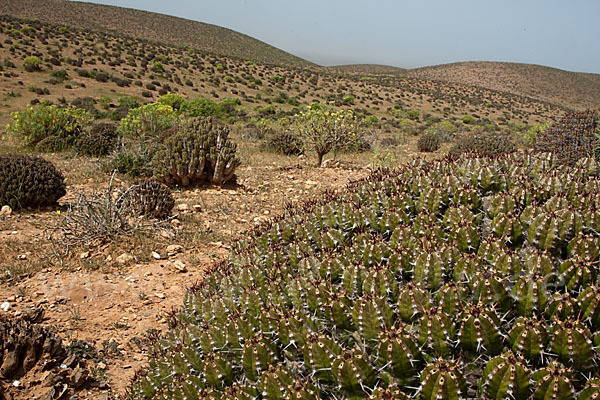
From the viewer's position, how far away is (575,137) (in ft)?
27.5

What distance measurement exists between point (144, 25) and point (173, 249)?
6631 centimetres

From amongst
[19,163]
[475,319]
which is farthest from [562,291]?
[19,163]

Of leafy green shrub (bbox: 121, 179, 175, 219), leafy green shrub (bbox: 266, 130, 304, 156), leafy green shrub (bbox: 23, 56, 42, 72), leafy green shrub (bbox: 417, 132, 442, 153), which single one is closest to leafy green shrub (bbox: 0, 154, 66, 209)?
leafy green shrub (bbox: 121, 179, 175, 219)

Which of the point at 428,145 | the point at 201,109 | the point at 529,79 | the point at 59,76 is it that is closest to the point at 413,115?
the point at 201,109

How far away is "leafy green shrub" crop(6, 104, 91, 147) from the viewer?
1173 cm

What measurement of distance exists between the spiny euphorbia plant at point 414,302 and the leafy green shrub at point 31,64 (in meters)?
34.6

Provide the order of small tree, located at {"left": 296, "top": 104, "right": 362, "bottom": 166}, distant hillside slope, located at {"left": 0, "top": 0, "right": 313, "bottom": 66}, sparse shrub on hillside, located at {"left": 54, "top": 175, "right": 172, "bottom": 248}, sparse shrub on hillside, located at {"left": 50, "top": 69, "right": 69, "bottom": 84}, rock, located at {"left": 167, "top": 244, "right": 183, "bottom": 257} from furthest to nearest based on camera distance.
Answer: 1. distant hillside slope, located at {"left": 0, "top": 0, "right": 313, "bottom": 66}
2. sparse shrub on hillside, located at {"left": 50, "top": 69, "right": 69, "bottom": 84}
3. small tree, located at {"left": 296, "top": 104, "right": 362, "bottom": 166}
4. rock, located at {"left": 167, "top": 244, "right": 183, "bottom": 257}
5. sparse shrub on hillside, located at {"left": 54, "top": 175, "right": 172, "bottom": 248}

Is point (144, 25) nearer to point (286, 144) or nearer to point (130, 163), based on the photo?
point (286, 144)

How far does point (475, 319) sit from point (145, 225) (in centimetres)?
505

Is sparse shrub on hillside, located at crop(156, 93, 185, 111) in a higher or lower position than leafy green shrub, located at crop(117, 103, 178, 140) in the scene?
higher

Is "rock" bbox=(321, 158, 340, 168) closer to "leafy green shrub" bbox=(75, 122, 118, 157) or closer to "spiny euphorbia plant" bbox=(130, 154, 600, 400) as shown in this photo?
"leafy green shrub" bbox=(75, 122, 118, 157)

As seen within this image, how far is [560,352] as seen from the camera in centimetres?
173

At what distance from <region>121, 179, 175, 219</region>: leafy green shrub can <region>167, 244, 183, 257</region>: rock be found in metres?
0.90

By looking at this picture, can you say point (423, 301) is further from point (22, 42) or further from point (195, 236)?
point (22, 42)
